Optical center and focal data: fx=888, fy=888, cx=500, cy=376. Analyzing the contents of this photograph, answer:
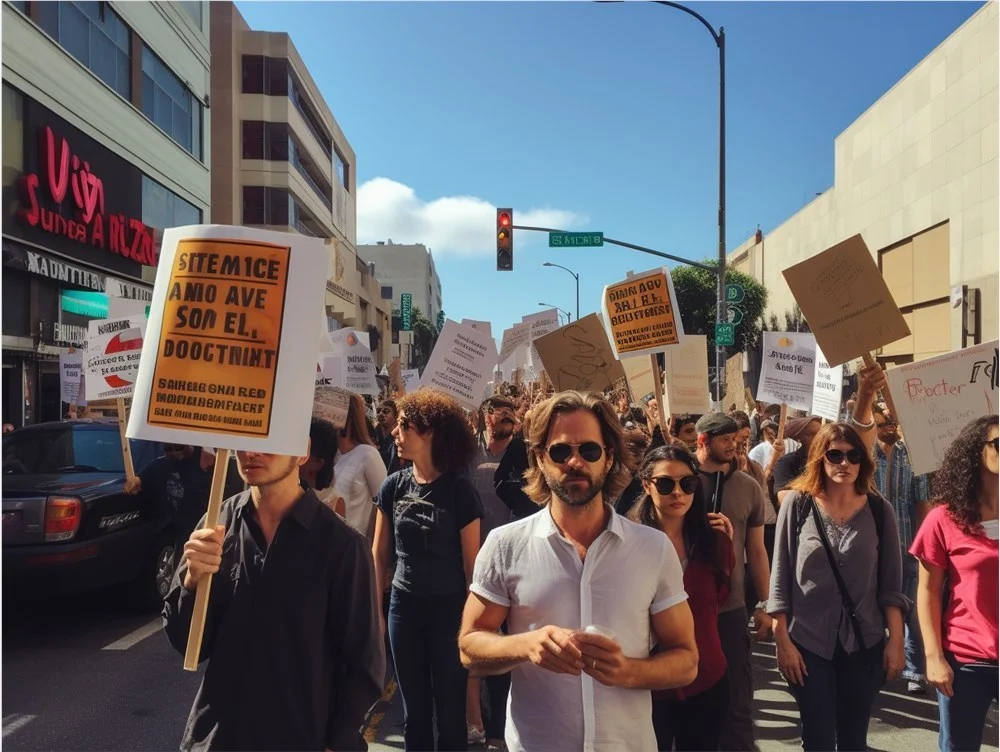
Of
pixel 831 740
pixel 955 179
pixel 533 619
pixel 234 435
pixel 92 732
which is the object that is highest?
pixel 955 179

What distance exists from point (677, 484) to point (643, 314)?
3.81 meters

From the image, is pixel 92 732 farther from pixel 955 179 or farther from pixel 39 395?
pixel 955 179

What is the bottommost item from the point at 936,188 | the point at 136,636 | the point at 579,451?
the point at 136,636

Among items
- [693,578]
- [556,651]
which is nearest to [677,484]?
[693,578]

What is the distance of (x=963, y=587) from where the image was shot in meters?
3.41

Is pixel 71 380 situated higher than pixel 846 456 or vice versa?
pixel 71 380

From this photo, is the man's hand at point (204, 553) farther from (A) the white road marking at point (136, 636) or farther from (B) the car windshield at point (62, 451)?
(B) the car windshield at point (62, 451)

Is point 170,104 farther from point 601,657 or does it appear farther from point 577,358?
point 601,657

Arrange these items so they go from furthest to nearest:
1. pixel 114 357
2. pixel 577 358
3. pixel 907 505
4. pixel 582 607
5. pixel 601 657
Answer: pixel 577 358 → pixel 114 357 → pixel 907 505 → pixel 582 607 → pixel 601 657

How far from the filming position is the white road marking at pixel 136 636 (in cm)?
655

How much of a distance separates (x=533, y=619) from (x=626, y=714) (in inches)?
14.1

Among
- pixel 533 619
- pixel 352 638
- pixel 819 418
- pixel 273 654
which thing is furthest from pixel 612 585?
pixel 819 418

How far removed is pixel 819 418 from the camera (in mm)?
7828

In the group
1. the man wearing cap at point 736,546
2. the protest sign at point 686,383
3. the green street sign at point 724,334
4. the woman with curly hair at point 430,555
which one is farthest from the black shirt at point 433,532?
the green street sign at point 724,334
